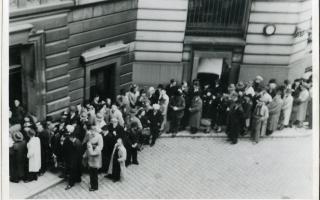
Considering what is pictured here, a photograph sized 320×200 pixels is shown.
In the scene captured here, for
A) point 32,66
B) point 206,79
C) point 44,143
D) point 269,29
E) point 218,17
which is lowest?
point 44,143

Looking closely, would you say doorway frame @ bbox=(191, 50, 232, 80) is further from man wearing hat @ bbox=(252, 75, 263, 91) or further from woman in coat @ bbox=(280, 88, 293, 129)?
woman in coat @ bbox=(280, 88, 293, 129)

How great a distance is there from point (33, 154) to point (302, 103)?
372 inches

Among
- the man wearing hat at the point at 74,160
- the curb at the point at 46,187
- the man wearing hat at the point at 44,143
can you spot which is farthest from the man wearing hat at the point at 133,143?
the man wearing hat at the point at 44,143

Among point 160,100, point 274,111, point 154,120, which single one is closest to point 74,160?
point 154,120

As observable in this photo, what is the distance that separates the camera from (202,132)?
64.1 feet

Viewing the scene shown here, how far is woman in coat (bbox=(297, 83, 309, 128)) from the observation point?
19297 millimetres

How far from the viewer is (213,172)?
17.3 metres

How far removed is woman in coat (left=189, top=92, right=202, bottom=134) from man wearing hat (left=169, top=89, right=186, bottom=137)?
1.06 ft

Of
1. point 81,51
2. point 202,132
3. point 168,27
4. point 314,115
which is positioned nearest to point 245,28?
point 168,27

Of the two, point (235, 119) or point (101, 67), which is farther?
point (101, 67)

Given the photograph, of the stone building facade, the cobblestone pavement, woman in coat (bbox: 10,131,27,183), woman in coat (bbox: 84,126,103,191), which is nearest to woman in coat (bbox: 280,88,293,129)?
the cobblestone pavement

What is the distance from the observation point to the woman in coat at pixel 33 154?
1548cm

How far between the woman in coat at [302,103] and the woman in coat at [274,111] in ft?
2.55

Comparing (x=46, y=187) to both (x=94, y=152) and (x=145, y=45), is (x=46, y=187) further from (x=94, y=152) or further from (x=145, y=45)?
(x=145, y=45)
